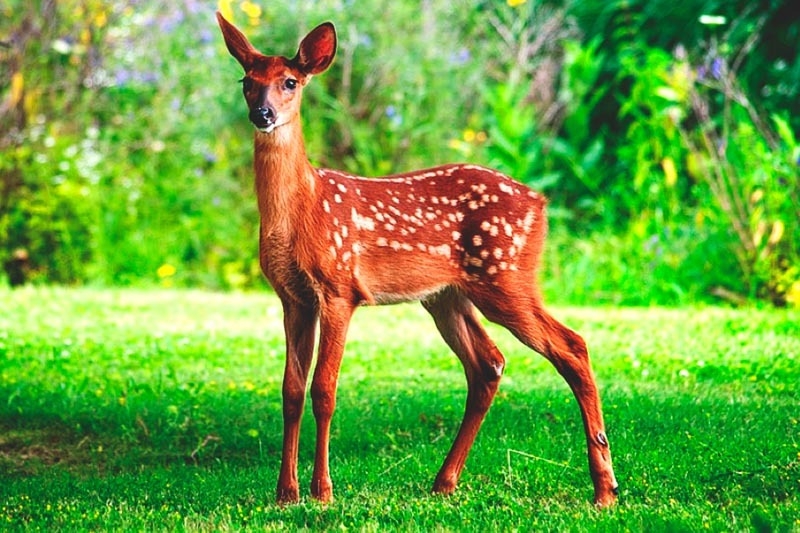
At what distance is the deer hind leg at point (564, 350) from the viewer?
546 centimetres

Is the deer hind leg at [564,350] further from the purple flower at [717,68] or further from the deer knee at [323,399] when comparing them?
the purple flower at [717,68]

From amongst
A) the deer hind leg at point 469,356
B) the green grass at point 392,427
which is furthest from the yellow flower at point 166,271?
the deer hind leg at point 469,356

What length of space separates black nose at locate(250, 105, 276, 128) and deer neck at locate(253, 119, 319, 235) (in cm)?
17

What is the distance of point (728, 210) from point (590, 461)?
19.6 ft

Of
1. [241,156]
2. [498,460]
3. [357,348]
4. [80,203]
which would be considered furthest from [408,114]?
[498,460]

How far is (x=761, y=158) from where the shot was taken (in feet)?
36.0

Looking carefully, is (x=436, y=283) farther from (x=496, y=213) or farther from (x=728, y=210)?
(x=728, y=210)

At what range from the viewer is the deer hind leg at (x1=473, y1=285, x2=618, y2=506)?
5.46 m

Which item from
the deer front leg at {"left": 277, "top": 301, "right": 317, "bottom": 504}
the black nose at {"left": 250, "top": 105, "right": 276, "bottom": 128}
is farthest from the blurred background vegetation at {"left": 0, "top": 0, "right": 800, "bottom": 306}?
the black nose at {"left": 250, "top": 105, "right": 276, "bottom": 128}

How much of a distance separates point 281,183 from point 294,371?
852 mm

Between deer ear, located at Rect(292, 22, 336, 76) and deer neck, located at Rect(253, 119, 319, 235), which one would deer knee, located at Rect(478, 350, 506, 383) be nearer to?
deer neck, located at Rect(253, 119, 319, 235)

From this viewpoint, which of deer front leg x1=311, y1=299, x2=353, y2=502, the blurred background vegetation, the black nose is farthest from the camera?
the blurred background vegetation

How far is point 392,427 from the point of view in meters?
7.07

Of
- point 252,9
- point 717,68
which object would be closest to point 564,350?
point 717,68
